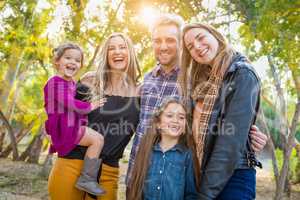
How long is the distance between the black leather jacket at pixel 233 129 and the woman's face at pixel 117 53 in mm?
1222

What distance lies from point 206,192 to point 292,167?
8.45m

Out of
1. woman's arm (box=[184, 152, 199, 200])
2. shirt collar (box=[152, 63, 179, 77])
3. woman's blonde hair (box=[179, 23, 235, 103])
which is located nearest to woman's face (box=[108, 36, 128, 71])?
shirt collar (box=[152, 63, 179, 77])

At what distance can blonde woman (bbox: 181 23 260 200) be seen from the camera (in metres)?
1.94

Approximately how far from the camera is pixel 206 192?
1.98m

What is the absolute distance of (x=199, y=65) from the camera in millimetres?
2426

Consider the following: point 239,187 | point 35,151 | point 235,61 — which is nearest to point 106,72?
point 235,61

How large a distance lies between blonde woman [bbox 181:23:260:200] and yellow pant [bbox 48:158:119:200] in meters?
0.93

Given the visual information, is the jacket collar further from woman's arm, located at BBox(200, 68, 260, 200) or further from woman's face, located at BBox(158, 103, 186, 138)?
woman's face, located at BBox(158, 103, 186, 138)

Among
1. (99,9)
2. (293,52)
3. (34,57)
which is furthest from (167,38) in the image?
(34,57)

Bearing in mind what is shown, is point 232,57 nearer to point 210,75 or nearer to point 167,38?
point 210,75

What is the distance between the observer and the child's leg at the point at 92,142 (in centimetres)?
291

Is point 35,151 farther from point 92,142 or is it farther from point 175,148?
point 175,148

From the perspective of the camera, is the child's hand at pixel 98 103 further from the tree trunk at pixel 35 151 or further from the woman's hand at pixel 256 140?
the tree trunk at pixel 35 151

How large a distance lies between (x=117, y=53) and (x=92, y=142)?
735 millimetres
